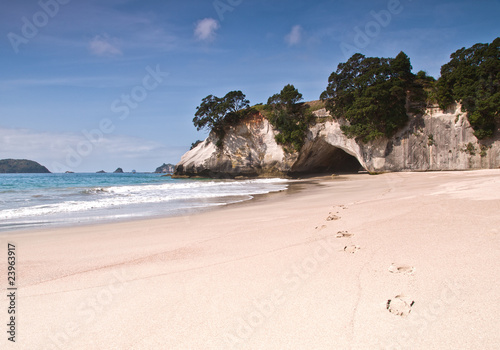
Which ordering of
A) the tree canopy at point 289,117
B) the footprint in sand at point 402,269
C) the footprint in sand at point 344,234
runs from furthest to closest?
the tree canopy at point 289,117 < the footprint in sand at point 344,234 < the footprint in sand at point 402,269

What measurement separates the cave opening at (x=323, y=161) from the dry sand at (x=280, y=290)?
28347mm

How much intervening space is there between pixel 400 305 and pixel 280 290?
94 centimetres

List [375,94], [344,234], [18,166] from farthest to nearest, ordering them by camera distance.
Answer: [18,166] < [375,94] < [344,234]

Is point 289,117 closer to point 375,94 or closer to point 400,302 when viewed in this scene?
Result: point 375,94

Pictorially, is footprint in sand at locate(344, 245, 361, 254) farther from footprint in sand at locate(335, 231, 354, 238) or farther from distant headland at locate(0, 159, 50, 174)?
distant headland at locate(0, 159, 50, 174)

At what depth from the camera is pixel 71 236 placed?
540 cm

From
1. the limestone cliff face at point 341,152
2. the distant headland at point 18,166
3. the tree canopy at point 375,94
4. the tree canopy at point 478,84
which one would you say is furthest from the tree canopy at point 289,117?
the distant headland at point 18,166

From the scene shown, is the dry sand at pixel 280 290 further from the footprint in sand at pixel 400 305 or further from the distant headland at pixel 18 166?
the distant headland at pixel 18 166

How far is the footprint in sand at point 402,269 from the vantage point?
2.53 m

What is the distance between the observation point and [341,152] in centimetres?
3597

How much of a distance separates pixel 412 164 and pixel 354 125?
609 cm

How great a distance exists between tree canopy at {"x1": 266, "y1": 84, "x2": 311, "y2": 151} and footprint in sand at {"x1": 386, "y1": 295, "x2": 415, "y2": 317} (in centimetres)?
2902

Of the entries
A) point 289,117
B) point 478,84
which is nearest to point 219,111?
point 289,117

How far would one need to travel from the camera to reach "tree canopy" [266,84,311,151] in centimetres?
3075
